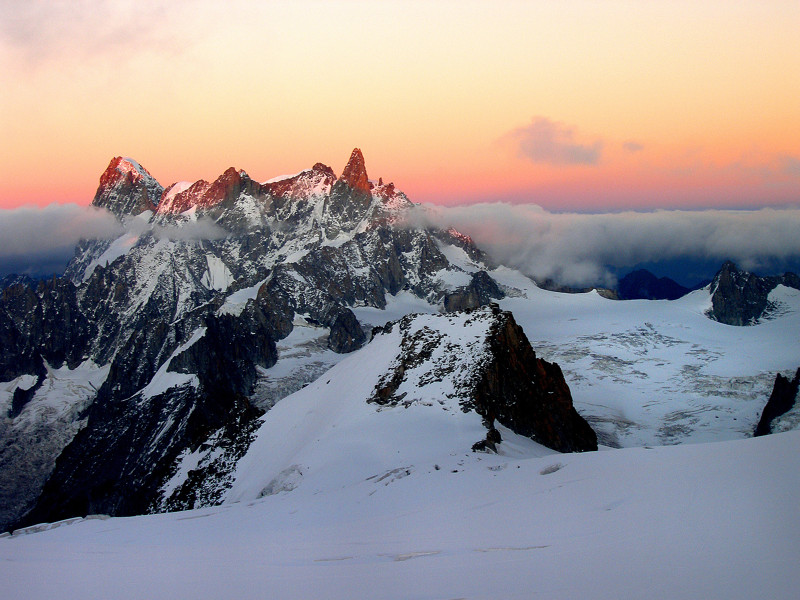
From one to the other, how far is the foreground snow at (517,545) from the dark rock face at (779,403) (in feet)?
284

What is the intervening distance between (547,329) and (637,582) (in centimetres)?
18848

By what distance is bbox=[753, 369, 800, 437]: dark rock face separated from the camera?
9144cm

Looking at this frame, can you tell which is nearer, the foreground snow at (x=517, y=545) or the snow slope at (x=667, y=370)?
the foreground snow at (x=517, y=545)

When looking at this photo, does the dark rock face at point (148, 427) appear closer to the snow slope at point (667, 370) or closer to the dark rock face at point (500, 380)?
the dark rock face at point (500, 380)

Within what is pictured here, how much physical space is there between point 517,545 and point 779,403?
338ft

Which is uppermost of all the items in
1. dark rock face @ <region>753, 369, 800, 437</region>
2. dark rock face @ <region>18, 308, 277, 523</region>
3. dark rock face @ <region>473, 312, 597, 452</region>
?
dark rock face @ <region>473, 312, 597, 452</region>

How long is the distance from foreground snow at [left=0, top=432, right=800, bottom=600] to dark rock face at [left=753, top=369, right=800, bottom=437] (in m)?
86.6

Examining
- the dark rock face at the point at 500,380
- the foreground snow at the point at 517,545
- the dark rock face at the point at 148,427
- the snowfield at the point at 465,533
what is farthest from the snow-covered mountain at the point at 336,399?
the foreground snow at the point at 517,545

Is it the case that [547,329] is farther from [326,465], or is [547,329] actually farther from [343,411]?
[326,465]

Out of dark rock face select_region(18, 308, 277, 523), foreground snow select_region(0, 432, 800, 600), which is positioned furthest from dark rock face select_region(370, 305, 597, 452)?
dark rock face select_region(18, 308, 277, 523)

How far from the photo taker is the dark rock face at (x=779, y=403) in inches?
3600

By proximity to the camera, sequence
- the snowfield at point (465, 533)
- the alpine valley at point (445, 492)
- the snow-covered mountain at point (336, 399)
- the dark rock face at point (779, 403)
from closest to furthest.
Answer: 1. the snowfield at point (465, 533)
2. the alpine valley at point (445, 492)
3. the snow-covered mountain at point (336, 399)
4. the dark rock face at point (779, 403)

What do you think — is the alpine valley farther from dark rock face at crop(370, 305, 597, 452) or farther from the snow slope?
the snow slope

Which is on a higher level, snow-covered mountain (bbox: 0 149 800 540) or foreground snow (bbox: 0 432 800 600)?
foreground snow (bbox: 0 432 800 600)
